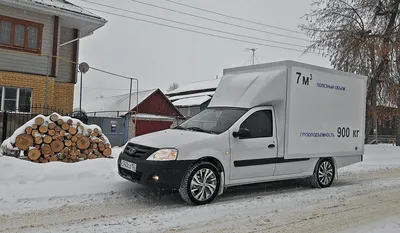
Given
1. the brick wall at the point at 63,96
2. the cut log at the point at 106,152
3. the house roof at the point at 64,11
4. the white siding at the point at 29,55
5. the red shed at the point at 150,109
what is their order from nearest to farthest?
1. the cut log at the point at 106,152
2. the house roof at the point at 64,11
3. the white siding at the point at 29,55
4. the brick wall at the point at 63,96
5. the red shed at the point at 150,109

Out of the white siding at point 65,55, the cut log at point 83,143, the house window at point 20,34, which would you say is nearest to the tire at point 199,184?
the cut log at point 83,143

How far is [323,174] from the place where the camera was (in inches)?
319

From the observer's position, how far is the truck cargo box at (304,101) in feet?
23.8

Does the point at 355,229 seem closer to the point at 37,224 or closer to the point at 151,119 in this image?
the point at 37,224

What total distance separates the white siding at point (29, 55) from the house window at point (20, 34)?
0.18m

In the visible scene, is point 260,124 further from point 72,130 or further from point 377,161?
point 377,161

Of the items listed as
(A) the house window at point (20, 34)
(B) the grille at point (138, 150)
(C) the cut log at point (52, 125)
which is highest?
(A) the house window at point (20, 34)

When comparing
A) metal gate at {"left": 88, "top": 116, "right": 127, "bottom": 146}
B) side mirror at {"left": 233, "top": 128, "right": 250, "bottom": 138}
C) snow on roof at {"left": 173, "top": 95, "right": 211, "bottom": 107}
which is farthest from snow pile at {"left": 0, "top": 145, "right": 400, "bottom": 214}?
snow on roof at {"left": 173, "top": 95, "right": 211, "bottom": 107}

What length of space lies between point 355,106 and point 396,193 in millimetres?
2331

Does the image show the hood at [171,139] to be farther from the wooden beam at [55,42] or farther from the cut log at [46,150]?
the wooden beam at [55,42]

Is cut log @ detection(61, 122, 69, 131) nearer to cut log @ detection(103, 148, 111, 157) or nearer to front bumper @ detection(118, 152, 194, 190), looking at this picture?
cut log @ detection(103, 148, 111, 157)

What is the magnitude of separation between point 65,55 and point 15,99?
3388mm

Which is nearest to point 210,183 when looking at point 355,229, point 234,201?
point 234,201

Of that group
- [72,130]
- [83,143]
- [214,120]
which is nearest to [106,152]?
[83,143]
